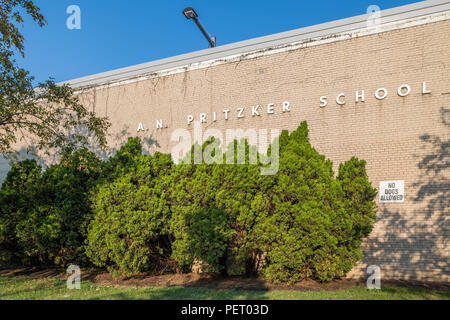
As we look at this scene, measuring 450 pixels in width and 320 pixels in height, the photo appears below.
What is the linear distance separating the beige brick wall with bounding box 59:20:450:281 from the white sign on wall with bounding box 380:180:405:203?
124 mm

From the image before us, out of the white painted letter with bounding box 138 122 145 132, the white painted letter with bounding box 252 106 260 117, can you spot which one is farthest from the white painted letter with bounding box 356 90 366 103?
the white painted letter with bounding box 138 122 145 132

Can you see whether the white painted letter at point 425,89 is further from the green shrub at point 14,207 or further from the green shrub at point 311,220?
the green shrub at point 14,207

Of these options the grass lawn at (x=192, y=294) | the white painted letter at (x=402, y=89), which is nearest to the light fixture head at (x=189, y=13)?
the white painted letter at (x=402, y=89)

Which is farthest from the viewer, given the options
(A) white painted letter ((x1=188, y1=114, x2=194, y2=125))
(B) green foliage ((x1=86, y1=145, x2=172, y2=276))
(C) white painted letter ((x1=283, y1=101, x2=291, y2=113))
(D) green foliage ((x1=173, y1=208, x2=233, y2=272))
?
(A) white painted letter ((x1=188, y1=114, x2=194, y2=125))

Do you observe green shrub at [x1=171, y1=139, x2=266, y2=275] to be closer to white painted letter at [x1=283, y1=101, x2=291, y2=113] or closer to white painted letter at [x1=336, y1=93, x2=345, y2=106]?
white painted letter at [x1=283, y1=101, x2=291, y2=113]

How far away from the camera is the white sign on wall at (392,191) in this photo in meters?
9.15

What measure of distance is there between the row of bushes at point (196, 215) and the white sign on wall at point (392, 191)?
127 centimetres

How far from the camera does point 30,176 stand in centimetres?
1191

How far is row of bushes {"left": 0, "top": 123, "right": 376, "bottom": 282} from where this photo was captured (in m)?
8.02

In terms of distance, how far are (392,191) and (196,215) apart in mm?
4784

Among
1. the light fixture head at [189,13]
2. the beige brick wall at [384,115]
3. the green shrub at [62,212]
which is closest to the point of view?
the beige brick wall at [384,115]

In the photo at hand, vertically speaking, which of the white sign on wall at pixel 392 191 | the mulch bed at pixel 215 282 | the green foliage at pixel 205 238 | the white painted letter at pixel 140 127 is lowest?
the mulch bed at pixel 215 282

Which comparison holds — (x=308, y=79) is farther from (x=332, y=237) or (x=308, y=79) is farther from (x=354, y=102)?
(x=332, y=237)

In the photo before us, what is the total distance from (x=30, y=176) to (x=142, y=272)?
195 inches
